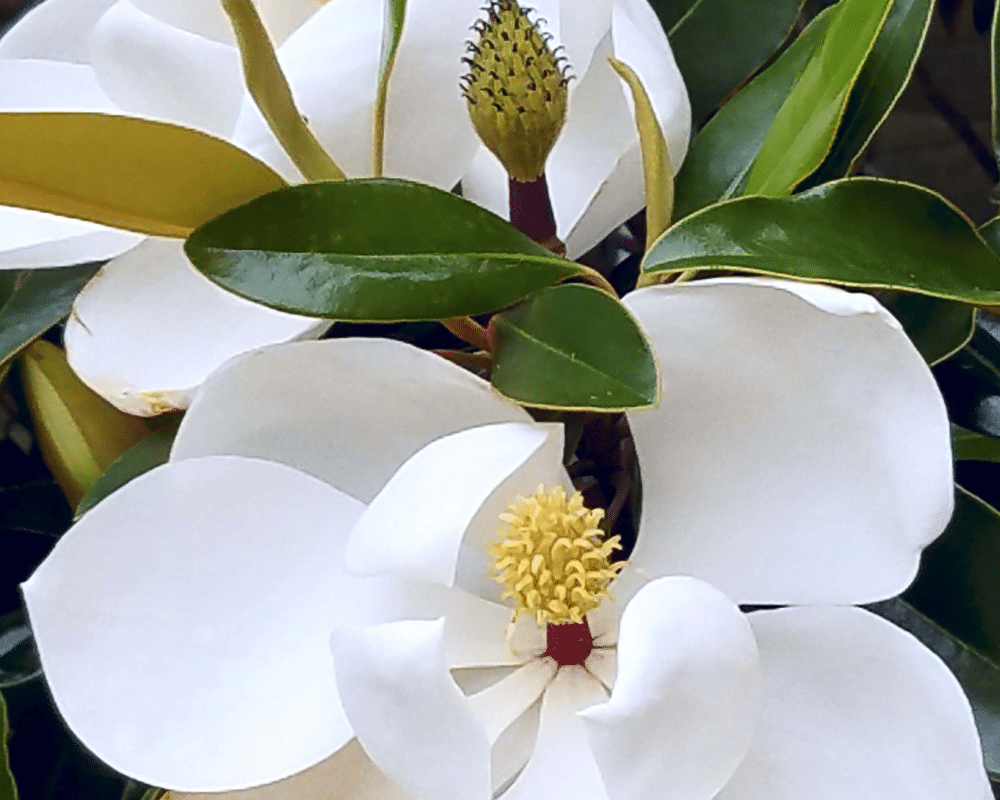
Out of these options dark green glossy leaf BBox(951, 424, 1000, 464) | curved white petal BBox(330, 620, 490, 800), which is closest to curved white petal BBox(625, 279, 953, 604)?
curved white petal BBox(330, 620, 490, 800)

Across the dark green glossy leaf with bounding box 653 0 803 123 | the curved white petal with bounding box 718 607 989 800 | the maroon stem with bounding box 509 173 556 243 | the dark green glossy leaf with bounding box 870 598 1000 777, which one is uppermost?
the dark green glossy leaf with bounding box 653 0 803 123

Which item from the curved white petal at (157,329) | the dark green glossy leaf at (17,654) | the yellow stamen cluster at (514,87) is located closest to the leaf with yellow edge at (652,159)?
the yellow stamen cluster at (514,87)

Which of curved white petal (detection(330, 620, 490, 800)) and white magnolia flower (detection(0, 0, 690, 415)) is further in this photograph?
white magnolia flower (detection(0, 0, 690, 415))

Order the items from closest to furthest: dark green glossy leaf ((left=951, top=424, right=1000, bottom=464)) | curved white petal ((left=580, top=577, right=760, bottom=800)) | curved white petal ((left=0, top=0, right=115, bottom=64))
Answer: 1. curved white petal ((left=580, top=577, right=760, bottom=800))
2. curved white petal ((left=0, top=0, right=115, bottom=64))
3. dark green glossy leaf ((left=951, top=424, right=1000, bottom=464))

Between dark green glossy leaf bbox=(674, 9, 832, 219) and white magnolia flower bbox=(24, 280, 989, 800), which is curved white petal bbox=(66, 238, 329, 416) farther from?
dark green glossy leaf bbox=(674, 9, 832, 219)

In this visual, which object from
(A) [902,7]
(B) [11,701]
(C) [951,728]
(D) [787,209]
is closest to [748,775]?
(C) [951,728]

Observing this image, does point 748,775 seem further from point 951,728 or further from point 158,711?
point 158,711
